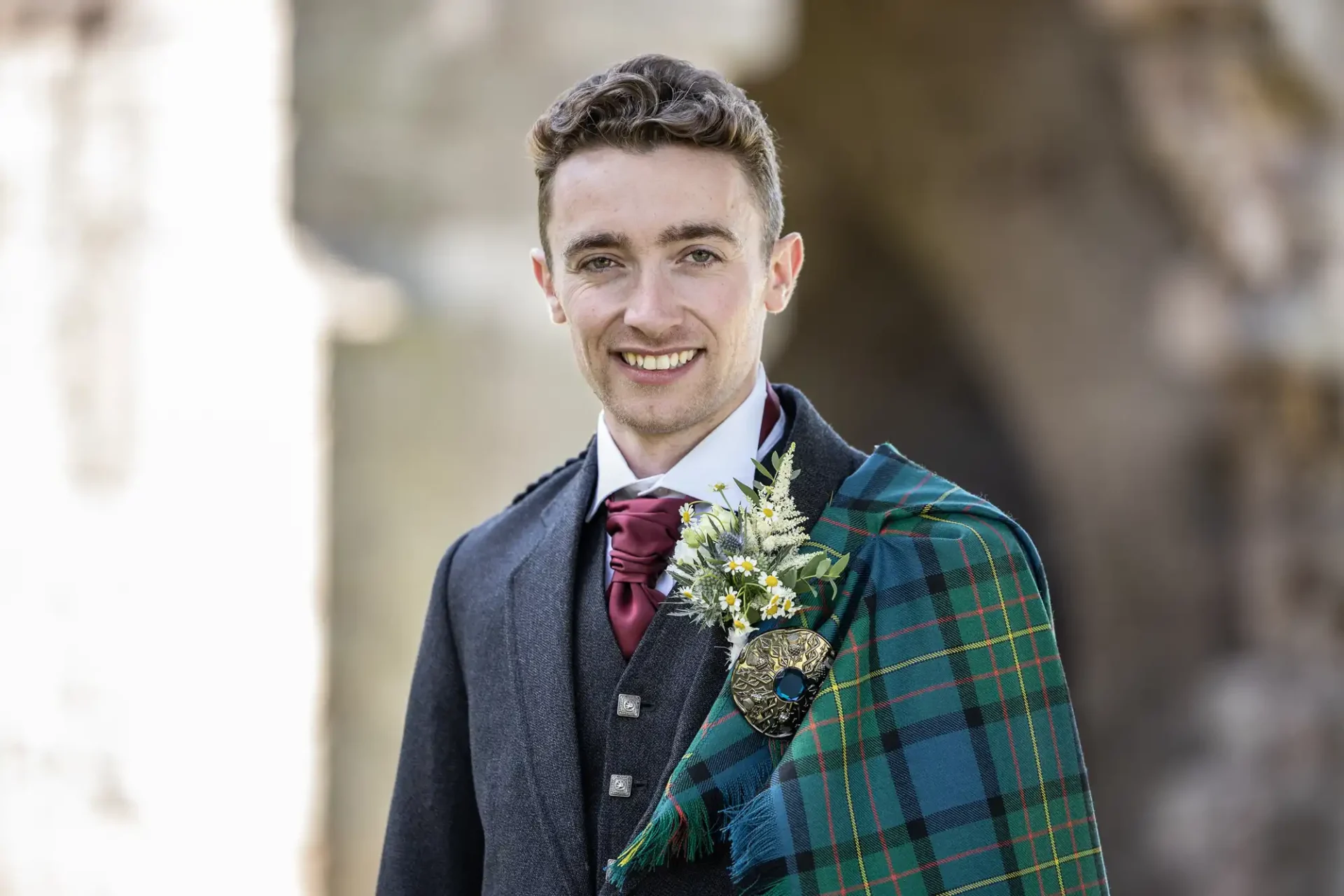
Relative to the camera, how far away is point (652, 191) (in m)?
1.62

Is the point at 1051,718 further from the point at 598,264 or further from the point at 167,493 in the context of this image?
the point at 167,493

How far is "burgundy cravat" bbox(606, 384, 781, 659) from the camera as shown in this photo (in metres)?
1.71

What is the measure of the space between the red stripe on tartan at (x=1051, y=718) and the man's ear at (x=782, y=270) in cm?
36

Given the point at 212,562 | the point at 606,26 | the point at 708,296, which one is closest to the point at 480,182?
the point at 606,26

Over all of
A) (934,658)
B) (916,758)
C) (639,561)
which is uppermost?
(639,561)

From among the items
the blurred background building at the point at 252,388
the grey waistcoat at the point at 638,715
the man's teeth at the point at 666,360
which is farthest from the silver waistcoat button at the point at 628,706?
the blurred background building at the point at 252,388

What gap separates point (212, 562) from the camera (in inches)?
140

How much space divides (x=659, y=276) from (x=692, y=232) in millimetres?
57

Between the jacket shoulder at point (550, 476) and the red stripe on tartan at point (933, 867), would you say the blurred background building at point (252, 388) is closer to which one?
the jacket shoulder at point (550, 476)

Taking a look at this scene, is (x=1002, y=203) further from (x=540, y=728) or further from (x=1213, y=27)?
(x=540, y=728)

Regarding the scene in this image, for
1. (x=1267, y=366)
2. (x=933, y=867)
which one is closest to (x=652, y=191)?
(x=933, y=867)

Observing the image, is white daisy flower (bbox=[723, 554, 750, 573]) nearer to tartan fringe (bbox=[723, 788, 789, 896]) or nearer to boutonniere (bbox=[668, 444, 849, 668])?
boutonniere (bbox=[668, 444, 849, 668])

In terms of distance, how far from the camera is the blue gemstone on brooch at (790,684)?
1.57m

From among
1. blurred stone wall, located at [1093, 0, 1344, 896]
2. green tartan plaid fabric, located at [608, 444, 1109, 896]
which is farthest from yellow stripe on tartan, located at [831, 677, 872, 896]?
blurred stone wall, located at [1093, 0, 1344, 896]
